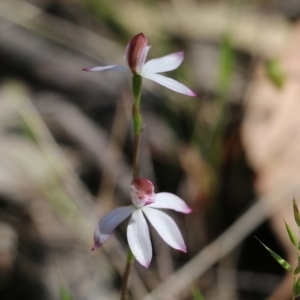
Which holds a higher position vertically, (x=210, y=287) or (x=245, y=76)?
(x=245, y=76)

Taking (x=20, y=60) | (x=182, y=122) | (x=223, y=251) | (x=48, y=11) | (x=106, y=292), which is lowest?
(x=106, y=292)

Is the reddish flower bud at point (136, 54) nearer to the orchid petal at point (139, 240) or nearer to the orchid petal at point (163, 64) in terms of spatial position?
the orchid petal at point (163, 64)

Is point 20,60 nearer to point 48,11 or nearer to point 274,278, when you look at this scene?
point 48,11

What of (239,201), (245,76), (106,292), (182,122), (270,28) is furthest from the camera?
(270,28)

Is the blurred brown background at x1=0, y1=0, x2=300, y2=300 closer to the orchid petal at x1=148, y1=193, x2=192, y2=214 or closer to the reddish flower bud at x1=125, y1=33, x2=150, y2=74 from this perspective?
the orchid petal at x1=148, y1=193, x2=192, y2=214

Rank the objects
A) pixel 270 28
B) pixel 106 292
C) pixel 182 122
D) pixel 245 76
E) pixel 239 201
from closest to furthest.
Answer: pixel 106 292 < pixel 239 201 < pixel 182 122 < pixel 245 76 < pixel 270 28

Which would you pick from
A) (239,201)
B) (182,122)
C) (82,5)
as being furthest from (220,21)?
(239,201)
